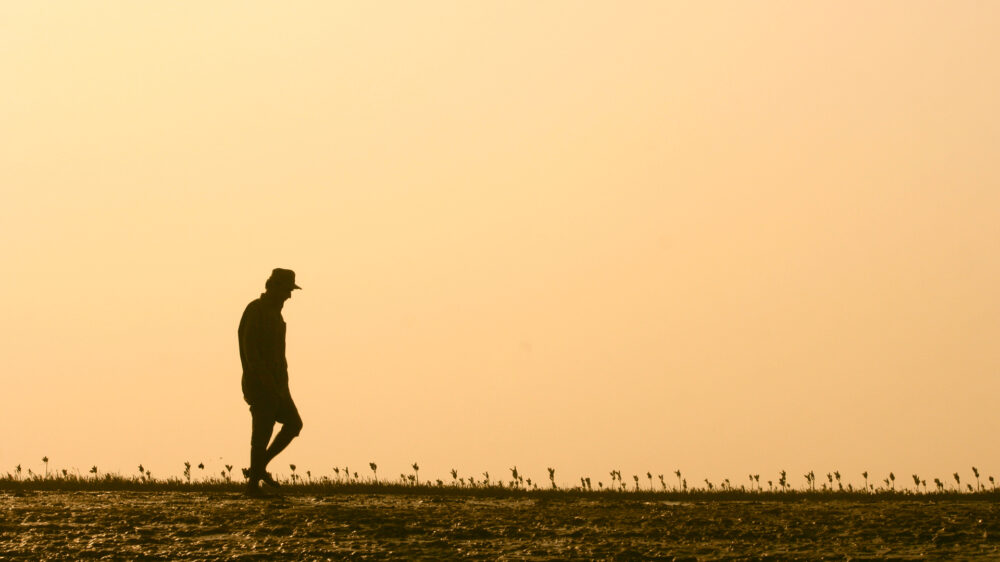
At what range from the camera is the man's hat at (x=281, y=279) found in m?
14.8

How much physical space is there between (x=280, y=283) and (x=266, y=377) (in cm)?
104

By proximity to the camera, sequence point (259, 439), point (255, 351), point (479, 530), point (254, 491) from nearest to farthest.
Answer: point (479, 530), point (254, 491), point (259, 439), point (255, 351)

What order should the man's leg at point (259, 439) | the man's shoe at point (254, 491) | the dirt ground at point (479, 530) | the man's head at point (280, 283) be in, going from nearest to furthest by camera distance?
the dirt ground at point (479, 530) → the man's shoe at point (254, 491) → the man's leg at point (259, 439) → the man's head at point (280, 283)

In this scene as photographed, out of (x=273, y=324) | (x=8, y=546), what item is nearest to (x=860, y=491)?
(x=273, y=324)

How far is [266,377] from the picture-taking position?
14.5 m

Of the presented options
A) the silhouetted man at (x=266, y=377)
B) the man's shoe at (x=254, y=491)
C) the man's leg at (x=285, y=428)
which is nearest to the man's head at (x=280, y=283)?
the silhouetted man at (x=266, y=377)

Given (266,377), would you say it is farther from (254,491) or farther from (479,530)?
(479,530)

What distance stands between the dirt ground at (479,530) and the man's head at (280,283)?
2.29 m

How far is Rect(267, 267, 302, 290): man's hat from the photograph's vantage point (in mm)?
14797

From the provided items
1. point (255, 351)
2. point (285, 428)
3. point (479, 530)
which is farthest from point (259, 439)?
point (479, 530)

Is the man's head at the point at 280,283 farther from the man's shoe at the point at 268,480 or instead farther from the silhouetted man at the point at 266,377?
the man's shoe at the point at 268,480

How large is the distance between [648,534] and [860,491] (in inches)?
253

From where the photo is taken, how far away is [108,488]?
16.4 meters

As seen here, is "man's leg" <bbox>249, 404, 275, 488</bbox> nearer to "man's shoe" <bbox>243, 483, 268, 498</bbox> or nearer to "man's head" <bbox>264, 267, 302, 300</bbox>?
"man's shoe" <bbox>243, 483, 268, 498</bbox>
